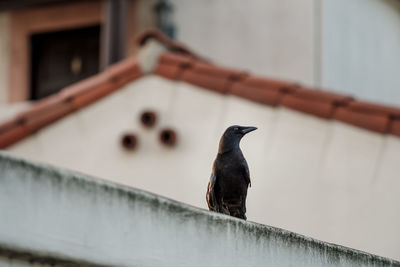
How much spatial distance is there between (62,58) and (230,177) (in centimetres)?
844

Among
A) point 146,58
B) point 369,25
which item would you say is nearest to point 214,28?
point 369,25

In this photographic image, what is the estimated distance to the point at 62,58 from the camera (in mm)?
12664

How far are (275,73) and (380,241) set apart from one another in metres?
4.64

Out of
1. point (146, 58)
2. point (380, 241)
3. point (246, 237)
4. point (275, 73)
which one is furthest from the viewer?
point (275, 73)

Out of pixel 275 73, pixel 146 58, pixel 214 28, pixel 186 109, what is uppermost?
pixel 214 28

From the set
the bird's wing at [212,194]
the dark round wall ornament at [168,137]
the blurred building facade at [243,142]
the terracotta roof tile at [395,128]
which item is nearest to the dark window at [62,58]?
the blurred building facade at [243,142]

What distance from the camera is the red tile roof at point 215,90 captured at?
7.76 meters

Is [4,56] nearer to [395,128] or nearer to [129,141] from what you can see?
[129,141]

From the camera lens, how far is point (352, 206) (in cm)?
759

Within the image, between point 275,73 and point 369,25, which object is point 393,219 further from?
point 369,25

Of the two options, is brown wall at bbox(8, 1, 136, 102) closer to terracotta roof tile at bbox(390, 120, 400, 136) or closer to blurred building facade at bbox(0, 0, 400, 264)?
blurred building facade at bbox(0, 0, 400, 264)

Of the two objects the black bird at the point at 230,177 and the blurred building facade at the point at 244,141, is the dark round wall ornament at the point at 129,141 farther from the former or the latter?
the black bird at the point at 230,177

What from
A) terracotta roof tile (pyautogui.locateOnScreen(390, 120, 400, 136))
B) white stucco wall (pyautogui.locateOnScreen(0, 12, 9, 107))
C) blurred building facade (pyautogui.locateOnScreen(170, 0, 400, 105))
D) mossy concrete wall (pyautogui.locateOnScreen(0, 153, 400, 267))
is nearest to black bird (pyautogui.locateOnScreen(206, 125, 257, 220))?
mossy concrete wall (pyautogui.locateOnScreen(0, 153, 400, 267))

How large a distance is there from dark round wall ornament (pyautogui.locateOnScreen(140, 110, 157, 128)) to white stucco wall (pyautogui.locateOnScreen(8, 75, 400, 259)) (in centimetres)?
7
